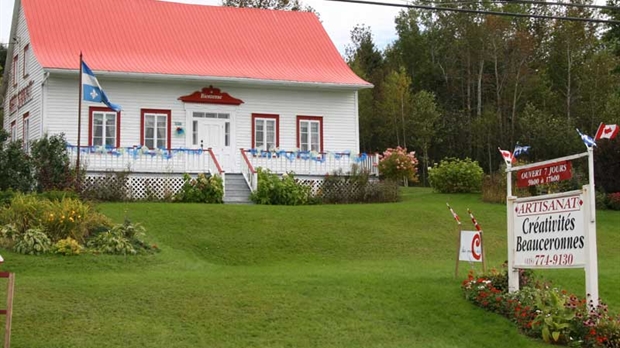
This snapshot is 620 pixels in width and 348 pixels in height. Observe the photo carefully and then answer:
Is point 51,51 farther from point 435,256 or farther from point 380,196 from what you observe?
point 435,256

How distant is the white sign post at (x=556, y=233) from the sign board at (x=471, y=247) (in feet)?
4.26

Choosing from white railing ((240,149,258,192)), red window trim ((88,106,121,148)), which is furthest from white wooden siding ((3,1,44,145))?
white railing ((240,149,258,192))

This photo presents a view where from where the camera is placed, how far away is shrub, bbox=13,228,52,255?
1698 cm

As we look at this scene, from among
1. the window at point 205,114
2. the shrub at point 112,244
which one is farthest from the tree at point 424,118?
the shrub at point 112,244

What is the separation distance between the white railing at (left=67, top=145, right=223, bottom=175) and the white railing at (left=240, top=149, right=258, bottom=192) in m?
1.00

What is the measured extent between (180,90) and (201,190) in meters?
5.02

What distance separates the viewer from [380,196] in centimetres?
2906

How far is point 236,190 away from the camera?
2783 centimetres

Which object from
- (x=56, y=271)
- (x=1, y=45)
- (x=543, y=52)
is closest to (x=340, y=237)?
(x=56, y=271)

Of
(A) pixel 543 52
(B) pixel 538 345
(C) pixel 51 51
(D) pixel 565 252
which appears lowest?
(B) pixel 538 345

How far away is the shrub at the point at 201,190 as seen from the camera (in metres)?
26.5

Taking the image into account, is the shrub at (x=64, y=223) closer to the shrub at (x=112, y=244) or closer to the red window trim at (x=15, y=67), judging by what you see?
the shrub at (x=112, y=244)

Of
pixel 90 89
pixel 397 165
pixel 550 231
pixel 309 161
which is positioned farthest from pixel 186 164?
pixel 550 231

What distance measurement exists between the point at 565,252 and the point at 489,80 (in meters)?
41.9
